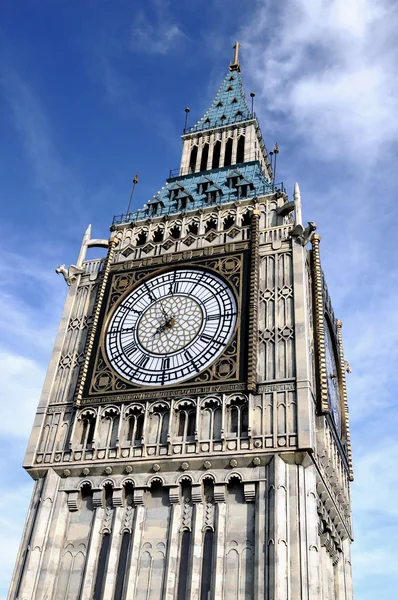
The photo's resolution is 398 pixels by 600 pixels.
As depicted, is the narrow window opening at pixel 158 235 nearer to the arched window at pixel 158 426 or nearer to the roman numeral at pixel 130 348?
the roman numeral at pixel 130 348

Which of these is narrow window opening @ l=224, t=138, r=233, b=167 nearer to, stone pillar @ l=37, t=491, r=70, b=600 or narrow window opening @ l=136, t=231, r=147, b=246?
narrow window opening @ l=136, t=231, r=147, b=246

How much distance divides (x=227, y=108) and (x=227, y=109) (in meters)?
0.13

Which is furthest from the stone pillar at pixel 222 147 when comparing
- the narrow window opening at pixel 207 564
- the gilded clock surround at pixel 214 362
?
the narrow window opening at pixel 207 564

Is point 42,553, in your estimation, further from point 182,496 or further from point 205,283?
point 205,283

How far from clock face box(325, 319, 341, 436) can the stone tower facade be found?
201 millimetres

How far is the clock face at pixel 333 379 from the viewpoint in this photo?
3098cm

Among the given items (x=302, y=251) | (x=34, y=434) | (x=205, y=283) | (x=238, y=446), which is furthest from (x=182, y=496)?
(x=302, y=251)

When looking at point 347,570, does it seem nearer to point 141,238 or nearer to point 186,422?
point 186,422

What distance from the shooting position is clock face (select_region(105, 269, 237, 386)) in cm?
2720

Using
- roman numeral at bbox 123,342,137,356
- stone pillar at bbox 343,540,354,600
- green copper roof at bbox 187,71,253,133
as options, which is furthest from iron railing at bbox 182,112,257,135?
stone pillar at bbox 343,540,354,600

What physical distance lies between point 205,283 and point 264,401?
6.76 meters

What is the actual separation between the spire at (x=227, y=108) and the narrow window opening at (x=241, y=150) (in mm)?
1732

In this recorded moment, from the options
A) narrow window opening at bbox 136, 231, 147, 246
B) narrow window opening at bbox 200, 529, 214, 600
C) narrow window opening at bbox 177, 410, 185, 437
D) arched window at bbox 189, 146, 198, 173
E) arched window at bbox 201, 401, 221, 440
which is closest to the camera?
narrow window opening at bbox 200, 529, 214, 600

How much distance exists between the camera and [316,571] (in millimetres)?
21281
